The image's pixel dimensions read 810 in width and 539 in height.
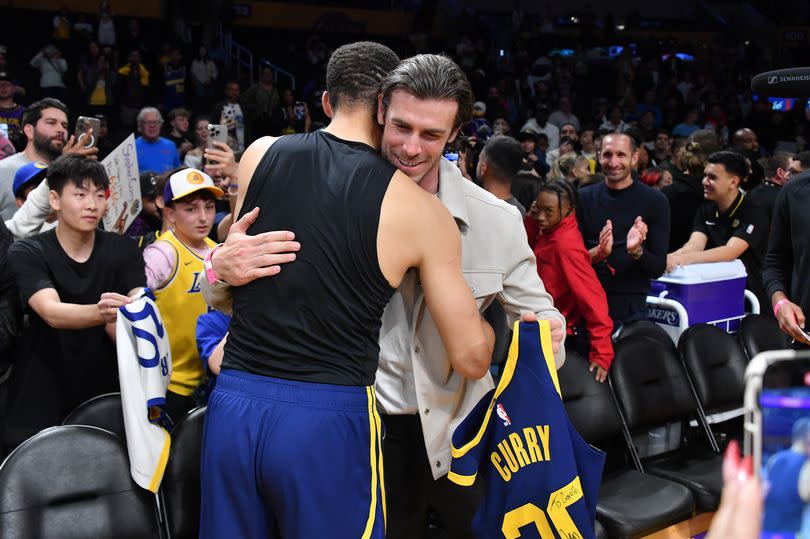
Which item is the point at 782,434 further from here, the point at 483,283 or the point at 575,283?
the point at 575,283

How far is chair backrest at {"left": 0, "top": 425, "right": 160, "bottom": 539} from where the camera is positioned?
264cm

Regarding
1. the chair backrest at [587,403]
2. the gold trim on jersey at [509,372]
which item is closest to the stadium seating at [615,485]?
the chair backrest at [587,403]

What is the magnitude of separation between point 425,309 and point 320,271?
49 centimetres

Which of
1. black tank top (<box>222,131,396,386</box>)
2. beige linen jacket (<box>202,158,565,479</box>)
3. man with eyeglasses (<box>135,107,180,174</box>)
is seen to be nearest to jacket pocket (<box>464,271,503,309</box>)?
beige linen jacket (<box>202,158,565,479</box>)

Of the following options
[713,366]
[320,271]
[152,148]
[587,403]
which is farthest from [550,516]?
[152,148]

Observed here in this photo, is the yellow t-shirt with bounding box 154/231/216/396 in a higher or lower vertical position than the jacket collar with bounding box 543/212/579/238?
lower

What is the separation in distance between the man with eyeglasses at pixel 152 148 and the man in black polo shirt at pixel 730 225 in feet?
13.6

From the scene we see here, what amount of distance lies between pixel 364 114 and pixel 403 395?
32.5 inches

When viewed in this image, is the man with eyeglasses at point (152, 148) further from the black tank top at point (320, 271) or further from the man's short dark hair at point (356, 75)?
the black tank top at point (320, 271)

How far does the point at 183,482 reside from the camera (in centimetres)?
299

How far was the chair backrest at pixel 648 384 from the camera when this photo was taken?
13.4ft

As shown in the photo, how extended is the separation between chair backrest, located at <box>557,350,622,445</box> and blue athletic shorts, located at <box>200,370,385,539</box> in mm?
1943

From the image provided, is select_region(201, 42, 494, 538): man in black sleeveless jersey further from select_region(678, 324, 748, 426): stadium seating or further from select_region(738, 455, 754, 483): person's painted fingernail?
select_region(678, 324, 748, 426): stadium seating

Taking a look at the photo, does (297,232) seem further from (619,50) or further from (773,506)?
(619,50)
